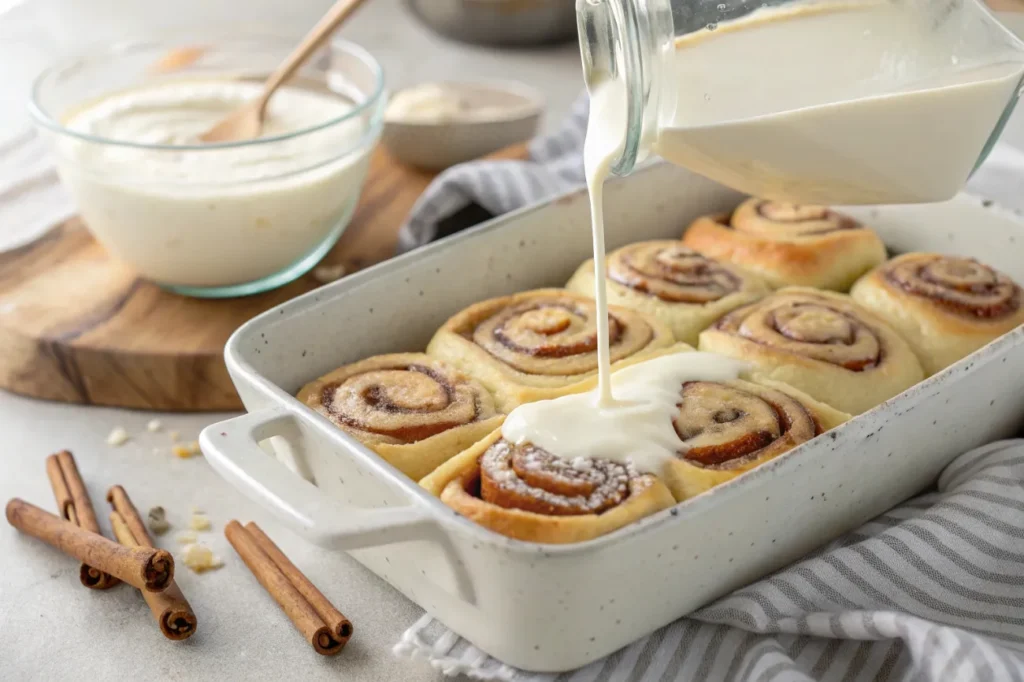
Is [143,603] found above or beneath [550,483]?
beneath

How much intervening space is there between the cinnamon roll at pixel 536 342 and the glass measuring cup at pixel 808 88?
339mm

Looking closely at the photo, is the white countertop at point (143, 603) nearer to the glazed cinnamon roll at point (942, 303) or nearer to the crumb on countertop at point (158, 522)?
the crumb on countertop at point (158, 522)

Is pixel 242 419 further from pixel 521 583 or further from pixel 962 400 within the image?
pixel 962 400

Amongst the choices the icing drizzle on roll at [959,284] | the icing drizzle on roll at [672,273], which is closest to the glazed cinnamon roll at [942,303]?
the icing drizzle on roll at [959,284]

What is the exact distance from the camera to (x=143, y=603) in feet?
5.69

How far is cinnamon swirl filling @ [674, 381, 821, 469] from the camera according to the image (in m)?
1.66

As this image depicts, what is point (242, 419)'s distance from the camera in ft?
5.09

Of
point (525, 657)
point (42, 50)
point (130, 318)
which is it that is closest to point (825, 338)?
point (525, 657)

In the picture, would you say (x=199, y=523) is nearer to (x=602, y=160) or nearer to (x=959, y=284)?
(x=602, y=160)

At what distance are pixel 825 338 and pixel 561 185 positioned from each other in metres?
0.84

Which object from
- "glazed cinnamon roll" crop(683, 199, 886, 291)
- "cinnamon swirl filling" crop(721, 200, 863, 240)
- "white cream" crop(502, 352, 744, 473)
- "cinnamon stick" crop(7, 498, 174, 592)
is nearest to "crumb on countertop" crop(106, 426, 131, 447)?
"cinnamon stick" crop(7, 498, 174, 592)

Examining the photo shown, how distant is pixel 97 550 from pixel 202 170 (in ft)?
2.65

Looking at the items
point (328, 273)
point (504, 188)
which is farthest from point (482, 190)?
point (328, 273)

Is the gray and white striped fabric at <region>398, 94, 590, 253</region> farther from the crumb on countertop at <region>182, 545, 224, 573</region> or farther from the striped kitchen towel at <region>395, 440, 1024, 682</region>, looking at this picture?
the striped kitchen towel at <region>395, 440, 1024, 682</region>
